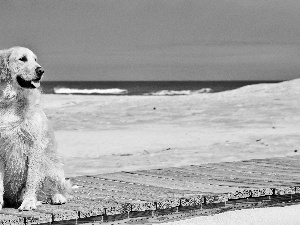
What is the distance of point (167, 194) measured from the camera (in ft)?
20.5

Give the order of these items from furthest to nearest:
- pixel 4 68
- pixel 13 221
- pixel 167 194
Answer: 1. pixel 167 194
2. pixel 4 68
3. pixel 13 221

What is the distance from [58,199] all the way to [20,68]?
121 cm

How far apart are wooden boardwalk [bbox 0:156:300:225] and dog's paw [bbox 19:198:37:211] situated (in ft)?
0.20

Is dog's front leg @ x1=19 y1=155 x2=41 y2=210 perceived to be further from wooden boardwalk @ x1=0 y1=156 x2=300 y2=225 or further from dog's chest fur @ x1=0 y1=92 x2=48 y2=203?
wooden boardwalk @ x1=0 y1=156 x2=300 y2=225

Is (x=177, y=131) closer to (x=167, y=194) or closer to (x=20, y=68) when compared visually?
(x=167, y=194)

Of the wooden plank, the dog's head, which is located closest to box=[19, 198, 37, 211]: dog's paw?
the wooden plank

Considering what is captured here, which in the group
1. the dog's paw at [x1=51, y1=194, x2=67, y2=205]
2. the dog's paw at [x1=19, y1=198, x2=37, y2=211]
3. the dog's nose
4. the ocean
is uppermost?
the ocean

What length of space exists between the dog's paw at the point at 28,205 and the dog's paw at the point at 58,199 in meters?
0.23

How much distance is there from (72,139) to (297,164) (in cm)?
987

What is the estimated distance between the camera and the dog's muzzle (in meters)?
Result: 5.43

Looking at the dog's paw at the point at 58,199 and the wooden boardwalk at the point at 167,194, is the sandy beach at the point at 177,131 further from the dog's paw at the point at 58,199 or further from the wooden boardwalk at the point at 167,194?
the dog's paw at the point at 58,199

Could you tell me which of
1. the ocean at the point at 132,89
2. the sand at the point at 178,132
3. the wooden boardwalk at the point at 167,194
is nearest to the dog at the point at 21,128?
the wooden boardwalk at the point at 167,194

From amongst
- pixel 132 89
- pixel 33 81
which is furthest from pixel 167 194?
pixel 132 89

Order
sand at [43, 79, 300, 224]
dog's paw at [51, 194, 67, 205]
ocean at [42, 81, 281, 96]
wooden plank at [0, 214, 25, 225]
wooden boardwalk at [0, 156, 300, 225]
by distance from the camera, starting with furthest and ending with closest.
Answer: ocean at [42, 81, 281, 96], sand at [43, 79, 300, 224], dog's paw at [51, 194, 67, 205], wooden boardwalk at [0, 156, 300, 225], wooden plank at [0, 214, 25, 225]
